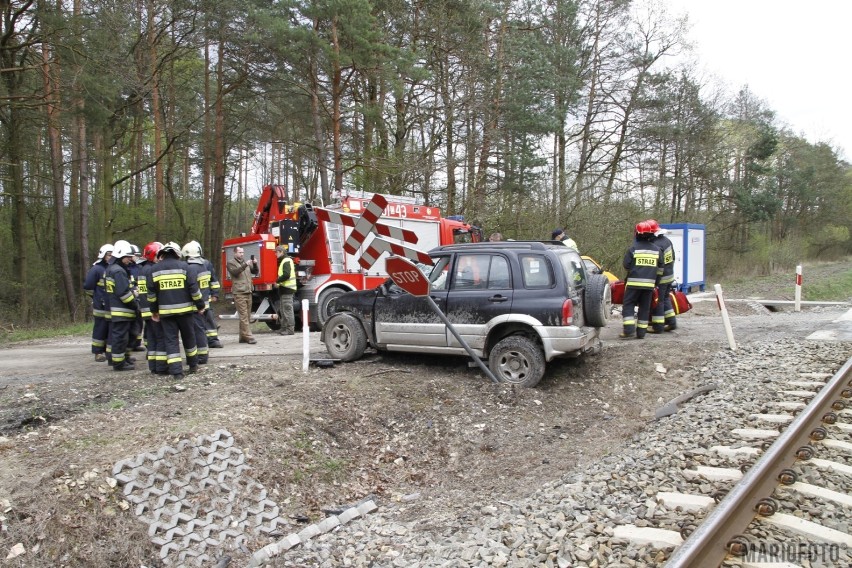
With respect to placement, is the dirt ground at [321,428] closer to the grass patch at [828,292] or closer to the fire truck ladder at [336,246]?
the fire truck ladder at [336,246]

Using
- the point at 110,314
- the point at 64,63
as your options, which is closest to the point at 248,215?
the point at 64,63

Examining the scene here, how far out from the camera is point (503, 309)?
6.95 m

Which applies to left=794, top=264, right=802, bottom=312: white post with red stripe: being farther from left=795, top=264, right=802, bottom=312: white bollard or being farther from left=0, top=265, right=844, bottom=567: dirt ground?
left=0, top=265, right=844, bottom=567: dirt ground

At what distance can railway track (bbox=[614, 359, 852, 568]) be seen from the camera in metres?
3.03

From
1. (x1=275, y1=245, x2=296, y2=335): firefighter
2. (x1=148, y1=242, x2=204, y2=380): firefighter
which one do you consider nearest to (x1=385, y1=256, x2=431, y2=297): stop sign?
(x1=148, y1=242, x2=204, y2=380): firefighter

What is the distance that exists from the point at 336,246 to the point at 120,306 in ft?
17.3

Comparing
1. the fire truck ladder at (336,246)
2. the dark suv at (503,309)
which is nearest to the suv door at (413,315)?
the dark suv at (503,309)

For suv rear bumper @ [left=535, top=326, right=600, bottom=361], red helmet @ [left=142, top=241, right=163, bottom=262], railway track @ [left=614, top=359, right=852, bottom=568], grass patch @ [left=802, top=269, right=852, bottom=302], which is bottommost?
railway track @ [left=614, top=359, right=852, bottom=568]

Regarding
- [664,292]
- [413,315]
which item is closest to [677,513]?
[413,315]

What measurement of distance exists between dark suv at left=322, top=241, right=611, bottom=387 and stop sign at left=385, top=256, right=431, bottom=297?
808 mm

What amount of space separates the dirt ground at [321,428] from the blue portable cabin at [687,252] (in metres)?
9.91

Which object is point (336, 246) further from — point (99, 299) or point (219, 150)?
point (219, 150)

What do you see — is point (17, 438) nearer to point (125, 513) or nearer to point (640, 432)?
point (125, 513)

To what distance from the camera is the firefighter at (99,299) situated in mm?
8625
